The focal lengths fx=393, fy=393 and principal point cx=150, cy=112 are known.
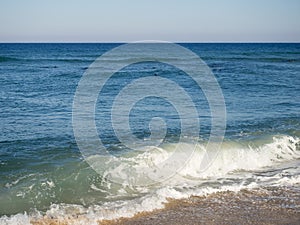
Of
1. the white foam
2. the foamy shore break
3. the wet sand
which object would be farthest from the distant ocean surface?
the wet sand

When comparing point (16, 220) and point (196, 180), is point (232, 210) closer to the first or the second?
point (196, 180)

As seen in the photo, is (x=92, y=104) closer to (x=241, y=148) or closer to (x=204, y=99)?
(x=204, y=99)

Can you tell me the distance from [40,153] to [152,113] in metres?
5.37

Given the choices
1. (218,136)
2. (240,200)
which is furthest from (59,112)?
(240,200)

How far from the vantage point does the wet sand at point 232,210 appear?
6180mm

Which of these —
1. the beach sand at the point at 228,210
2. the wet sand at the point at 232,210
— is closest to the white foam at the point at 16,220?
the beach sand at the point at 228,210

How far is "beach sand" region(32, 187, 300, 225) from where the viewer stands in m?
6.18

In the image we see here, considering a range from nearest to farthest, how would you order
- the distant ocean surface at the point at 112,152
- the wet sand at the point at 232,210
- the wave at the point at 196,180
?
the wet sand at the point at 232,210 < the wave at the point at 196,180 < the distant ocean surface at the point at 112,152

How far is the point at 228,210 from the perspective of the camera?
21.6ft

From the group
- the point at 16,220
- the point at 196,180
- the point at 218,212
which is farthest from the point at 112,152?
the point at 218,212

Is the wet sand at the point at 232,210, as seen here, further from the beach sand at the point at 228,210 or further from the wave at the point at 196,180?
the wave at the point at 196,180

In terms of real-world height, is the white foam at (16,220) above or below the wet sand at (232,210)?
→ below

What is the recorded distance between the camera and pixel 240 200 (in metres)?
7.13

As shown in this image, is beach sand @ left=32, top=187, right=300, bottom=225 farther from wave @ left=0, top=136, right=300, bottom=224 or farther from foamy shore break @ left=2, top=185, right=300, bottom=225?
wave @ left=0, top=136, right=300, bottom=224
